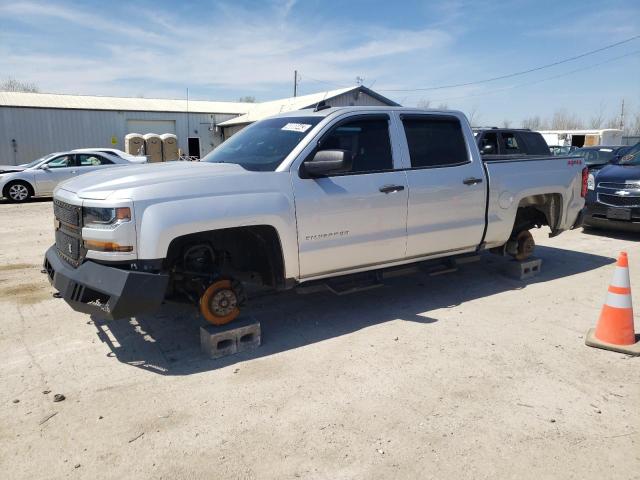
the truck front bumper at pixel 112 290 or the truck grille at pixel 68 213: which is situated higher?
the truck grille at pixel 68 213

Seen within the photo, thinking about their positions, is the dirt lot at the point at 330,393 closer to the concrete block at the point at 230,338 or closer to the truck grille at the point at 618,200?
the concrete block at the point at 230,338

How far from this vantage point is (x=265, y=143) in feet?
15.4

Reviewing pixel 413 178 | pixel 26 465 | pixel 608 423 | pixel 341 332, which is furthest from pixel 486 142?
pixel 26 465

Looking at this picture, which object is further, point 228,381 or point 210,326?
point 210,326

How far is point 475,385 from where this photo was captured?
11.8 ft

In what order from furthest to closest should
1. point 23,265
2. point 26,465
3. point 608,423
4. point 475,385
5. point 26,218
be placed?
1. point 26,218
2. point 23,265
3. point 475,385
4. point 608,423
5. point 26,465

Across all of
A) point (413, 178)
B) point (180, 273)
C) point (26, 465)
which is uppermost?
point (413, 178)

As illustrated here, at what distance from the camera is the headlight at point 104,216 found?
349 centimetres

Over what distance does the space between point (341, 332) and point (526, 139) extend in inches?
245

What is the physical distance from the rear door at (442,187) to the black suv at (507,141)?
3.94 m

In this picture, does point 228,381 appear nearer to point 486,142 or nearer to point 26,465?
point 26,465

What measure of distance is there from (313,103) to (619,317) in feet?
86.0

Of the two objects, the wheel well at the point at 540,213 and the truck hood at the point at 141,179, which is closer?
the truck hood at the point at 141,179

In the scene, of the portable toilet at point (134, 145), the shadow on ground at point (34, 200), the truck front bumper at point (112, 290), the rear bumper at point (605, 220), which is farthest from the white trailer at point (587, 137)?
the truck front bumper at point (112, 290)
